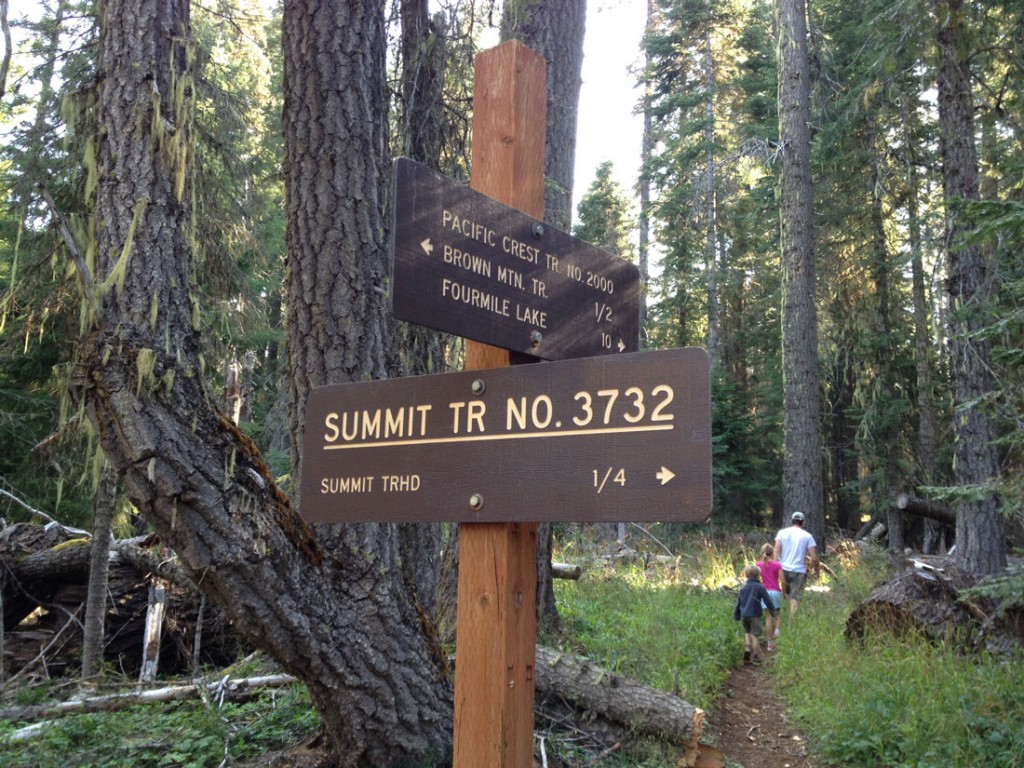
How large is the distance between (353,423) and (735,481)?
20.2m

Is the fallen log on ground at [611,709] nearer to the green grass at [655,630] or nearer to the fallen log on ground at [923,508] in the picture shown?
the green grass at [655,630]

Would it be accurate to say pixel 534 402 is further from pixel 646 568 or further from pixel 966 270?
pixel 646 568

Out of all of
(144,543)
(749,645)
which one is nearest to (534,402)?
(144,543)

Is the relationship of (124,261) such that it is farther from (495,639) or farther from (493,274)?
(495,639)

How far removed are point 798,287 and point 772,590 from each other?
7.40m

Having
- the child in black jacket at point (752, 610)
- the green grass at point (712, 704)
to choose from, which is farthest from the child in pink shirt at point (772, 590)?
the child in black jacket at point (752, 610)

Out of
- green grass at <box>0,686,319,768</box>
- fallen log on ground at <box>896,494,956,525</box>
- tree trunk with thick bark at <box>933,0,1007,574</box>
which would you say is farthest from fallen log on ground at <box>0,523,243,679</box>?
fallen log on ground at <box>896,494,956,525</box>

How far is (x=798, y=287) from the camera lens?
15.6 m

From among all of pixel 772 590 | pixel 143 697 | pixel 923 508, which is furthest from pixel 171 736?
pixel 923 508

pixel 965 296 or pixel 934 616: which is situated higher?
pixel 965 296

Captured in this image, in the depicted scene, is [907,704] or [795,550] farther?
[795,550]

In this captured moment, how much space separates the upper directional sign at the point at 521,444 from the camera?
6.59ft

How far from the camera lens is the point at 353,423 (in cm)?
267

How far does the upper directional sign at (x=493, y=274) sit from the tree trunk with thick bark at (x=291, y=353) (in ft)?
5.82
